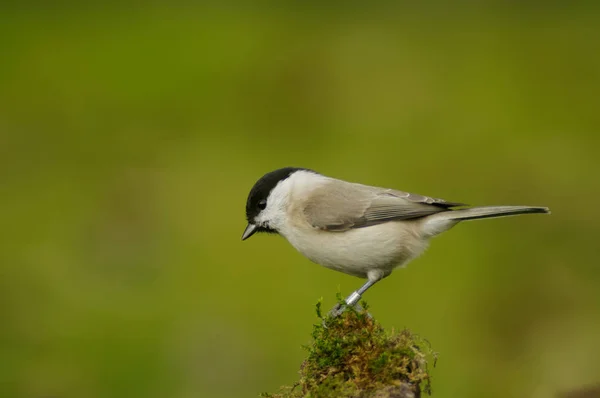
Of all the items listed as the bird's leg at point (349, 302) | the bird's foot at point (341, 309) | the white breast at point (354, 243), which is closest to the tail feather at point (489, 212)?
the white breast at point (354, 243)

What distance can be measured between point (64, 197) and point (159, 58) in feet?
16.5

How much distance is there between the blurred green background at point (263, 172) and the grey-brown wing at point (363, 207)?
129 inches

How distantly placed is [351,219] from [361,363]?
1452 mm

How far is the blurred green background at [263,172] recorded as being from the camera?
8.91m

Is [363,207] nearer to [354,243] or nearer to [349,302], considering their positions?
[354,243]

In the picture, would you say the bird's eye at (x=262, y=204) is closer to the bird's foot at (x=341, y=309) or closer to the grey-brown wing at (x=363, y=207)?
the grey-brown wing at (x=363, y=207)

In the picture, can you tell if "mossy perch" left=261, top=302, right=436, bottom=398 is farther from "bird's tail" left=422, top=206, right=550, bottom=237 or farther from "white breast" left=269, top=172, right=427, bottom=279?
"bird's tail" left=422, top=206, right=550, bottom=237

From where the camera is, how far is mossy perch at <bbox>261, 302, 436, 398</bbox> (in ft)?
11.7

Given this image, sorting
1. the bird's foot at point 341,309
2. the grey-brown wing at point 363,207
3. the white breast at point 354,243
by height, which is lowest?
the bird's foot at point 341,309

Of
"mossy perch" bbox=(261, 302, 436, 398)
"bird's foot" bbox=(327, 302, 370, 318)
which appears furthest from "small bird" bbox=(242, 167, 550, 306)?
"mossy perch" bbox=(261, 302, 436, 398)

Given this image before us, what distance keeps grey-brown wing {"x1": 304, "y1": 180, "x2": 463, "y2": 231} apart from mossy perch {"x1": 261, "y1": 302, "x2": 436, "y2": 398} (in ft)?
3.50

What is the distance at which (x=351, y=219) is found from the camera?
4.96 metres

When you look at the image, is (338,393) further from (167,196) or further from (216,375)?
(167,196)

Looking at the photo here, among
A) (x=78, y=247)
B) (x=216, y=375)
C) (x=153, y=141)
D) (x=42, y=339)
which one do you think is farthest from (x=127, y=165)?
(x=216, y=375)
